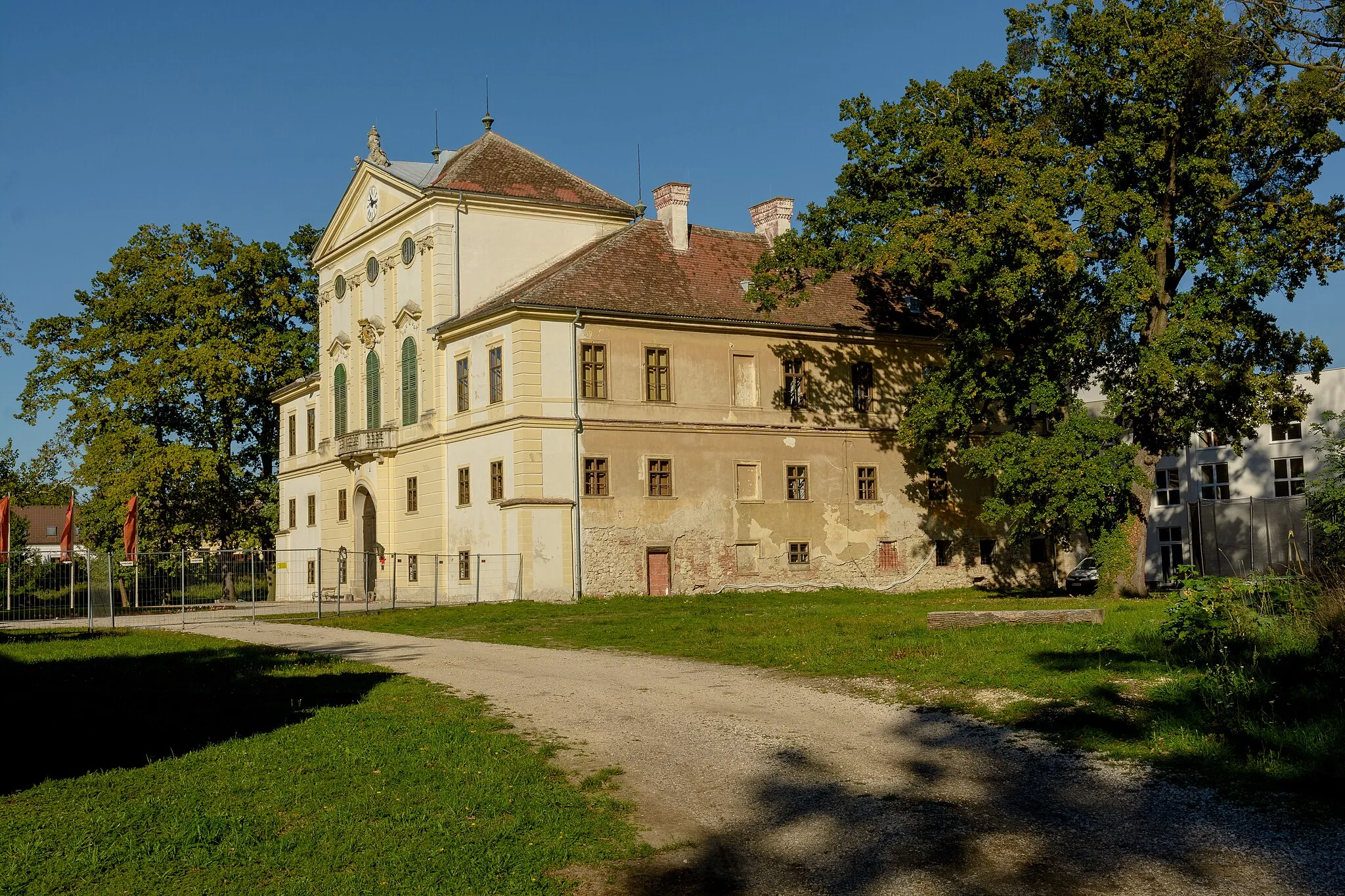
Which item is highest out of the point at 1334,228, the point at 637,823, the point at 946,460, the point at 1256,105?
the point at 1256,105

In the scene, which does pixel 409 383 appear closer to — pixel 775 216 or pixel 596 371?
pixel 596 371

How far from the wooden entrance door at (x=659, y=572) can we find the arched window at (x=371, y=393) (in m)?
12.3

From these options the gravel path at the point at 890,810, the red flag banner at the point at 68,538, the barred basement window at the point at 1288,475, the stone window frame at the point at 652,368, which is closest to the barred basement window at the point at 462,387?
the stone window frame at the point at 652,368

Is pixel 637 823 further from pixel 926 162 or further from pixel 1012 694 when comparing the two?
pixel 926 162

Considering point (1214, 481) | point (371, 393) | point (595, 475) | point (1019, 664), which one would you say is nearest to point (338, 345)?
point (371, 393)

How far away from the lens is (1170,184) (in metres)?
31.6

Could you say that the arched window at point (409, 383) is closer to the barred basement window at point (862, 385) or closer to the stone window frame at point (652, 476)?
the stone window frame at point (652, 476)

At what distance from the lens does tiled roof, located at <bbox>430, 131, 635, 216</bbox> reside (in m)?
43.6

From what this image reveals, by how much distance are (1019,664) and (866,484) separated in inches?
1148

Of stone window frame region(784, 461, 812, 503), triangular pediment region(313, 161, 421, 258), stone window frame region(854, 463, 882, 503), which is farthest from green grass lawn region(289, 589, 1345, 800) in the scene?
triangular pediment region(313, 161, 421, 258)

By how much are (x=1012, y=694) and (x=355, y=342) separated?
3823cm

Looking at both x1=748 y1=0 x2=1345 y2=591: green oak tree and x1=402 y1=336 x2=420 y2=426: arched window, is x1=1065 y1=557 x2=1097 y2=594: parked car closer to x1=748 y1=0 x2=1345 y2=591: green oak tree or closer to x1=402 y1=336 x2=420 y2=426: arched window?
x1=748 y1=0 x2=1345 y2=591: green oak tree

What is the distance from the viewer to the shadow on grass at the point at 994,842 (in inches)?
295

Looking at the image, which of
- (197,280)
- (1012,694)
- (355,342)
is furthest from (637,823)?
(197,280)
